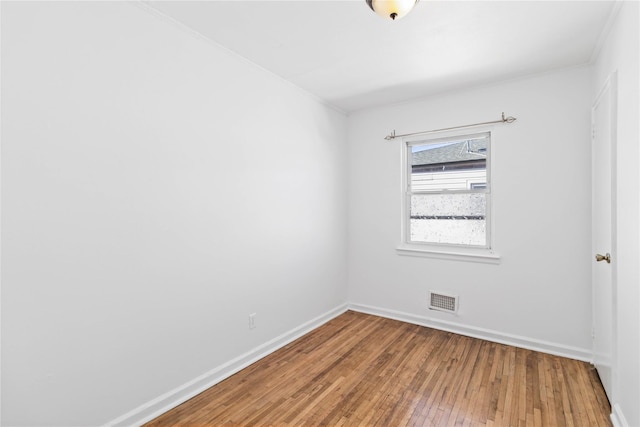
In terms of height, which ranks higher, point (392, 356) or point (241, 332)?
point (241, 332)

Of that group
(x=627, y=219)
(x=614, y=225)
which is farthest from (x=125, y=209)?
(x=614, y=225)

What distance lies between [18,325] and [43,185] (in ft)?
2.20

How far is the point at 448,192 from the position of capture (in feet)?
11.5

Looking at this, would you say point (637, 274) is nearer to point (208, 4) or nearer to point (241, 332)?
point (241, 332)

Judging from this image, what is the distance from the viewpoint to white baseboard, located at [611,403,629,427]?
1763mm

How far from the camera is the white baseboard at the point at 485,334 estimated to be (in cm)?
277

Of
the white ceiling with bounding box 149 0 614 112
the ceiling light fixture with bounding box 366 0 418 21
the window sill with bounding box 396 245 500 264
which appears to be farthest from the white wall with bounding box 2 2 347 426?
the window sill with bounding box 396 245 500 264

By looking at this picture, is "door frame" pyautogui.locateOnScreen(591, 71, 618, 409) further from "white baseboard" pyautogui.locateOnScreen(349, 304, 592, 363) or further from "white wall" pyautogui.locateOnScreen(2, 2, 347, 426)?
"white wall" pyautogui.locateOnScreen(2, 2, 347, 426)

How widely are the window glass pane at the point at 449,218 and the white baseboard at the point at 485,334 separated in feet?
2.89

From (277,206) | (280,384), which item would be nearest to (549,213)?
(277,206)

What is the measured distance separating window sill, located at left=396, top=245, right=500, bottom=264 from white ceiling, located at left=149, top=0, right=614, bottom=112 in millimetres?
1713

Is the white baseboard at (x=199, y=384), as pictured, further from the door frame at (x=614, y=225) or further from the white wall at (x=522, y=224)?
the door frame at (x=614, y=225)

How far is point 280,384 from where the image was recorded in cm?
237

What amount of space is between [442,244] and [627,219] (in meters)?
1.87
